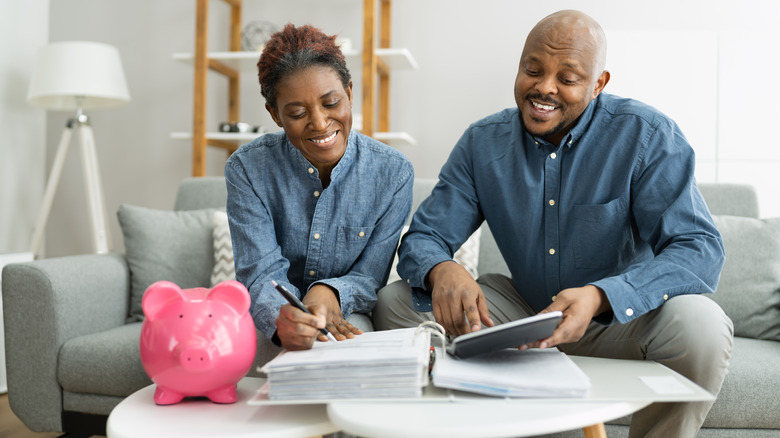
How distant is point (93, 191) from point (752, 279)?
2.64m

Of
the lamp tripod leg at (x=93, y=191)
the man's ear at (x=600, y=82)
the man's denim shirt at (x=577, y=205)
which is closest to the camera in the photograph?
the man's denim shirt at (x=577, y=205)

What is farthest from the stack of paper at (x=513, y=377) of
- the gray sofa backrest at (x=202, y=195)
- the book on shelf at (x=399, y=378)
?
the gray sofa backrest at (x=202, y=195)

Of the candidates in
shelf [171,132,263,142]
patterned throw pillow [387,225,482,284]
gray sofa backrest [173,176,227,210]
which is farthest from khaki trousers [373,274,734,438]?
shelf [171,132,263,142]

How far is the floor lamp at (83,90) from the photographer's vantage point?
111 inches

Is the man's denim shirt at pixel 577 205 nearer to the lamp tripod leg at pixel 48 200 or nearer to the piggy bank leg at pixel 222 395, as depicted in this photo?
the piggy bank leg at pixel 222 395

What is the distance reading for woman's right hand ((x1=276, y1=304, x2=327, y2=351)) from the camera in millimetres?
979

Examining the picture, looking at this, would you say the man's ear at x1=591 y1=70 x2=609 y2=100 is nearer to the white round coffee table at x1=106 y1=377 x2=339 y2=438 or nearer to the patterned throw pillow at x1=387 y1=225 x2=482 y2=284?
the patterned throw pillow at x1=387 y1=225 x2=482 y2=284

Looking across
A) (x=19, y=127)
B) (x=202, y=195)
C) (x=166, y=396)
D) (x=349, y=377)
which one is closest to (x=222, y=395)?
(x=166, y=396)

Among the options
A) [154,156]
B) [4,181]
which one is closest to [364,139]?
[154,156]

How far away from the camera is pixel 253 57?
282 cm

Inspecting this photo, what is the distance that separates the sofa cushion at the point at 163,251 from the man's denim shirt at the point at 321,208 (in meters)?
0.67

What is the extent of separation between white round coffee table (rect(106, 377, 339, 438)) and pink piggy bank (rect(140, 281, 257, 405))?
24 mm

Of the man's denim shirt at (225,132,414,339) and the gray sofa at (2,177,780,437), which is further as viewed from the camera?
the gray sofa at (2,177,780,437)

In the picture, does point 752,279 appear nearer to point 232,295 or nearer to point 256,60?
point 232,295
